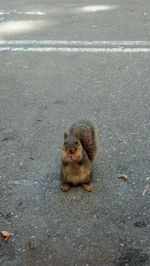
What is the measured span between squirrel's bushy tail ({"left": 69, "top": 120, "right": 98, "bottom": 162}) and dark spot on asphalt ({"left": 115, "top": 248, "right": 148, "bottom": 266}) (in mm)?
906

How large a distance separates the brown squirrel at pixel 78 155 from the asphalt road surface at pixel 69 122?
0.31 feet

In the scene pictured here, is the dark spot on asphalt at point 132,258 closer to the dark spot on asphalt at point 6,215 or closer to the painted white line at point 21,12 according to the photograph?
the dark spot on asphalt at point 6,215

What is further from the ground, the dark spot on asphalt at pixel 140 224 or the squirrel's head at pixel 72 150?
the squirrel's head at pixel 72 150

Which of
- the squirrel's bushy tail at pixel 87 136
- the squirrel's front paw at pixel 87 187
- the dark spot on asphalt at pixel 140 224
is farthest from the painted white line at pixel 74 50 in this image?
the dark spot on asphalt at pixel 140 224

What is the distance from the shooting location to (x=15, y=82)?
6.11 metres

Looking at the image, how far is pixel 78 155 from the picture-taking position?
3723 mm

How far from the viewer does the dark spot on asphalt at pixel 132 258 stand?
3.23 meters

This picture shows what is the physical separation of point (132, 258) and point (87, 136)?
3.37 feet

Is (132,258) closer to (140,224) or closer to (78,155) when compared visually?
(140,224)

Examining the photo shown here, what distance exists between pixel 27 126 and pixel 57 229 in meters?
1.62

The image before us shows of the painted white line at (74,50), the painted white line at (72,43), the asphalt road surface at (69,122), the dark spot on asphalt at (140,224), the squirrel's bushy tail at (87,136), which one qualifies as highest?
the squirrel's bushy tail at (87,136)

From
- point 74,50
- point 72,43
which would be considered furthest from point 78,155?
point 72,43

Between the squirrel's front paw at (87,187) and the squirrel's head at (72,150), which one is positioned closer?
the squirrel's head at (72,150)

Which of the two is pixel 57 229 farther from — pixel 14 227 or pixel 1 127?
pixel 1 127
